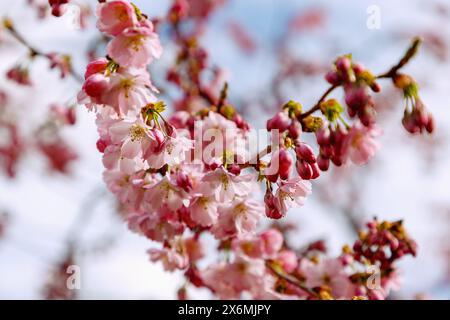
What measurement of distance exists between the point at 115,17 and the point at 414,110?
1.04m

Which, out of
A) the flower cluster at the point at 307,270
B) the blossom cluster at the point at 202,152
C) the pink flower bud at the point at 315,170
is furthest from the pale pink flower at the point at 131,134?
the flower cluster at the point at 307,270

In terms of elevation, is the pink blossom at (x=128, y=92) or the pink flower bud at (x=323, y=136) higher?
the pink blossom at (x=128, y=92)

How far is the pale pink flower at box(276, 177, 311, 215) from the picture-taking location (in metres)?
1.73

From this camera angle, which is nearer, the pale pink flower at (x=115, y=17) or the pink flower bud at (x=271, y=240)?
the pale pink flower at (x=115, y=17)

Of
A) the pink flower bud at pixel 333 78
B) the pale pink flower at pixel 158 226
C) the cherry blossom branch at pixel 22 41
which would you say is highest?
the cherry blossom branch at pixel 22 41

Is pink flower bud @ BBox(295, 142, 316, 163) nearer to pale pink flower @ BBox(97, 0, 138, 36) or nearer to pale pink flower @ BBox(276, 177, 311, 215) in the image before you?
pale pink flower @ BBox(276, 177, 311, 215)

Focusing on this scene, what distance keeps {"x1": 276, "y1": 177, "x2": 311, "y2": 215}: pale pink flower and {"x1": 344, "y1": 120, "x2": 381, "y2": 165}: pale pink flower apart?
0.19 m

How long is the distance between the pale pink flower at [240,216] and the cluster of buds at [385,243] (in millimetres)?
615

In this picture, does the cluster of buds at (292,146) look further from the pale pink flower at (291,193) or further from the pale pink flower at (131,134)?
the pale pink flower at (131,134)

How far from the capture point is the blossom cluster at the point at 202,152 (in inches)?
63.9

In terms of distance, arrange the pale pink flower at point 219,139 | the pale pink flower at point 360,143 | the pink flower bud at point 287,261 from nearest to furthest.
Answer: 1. the pale pink flower at point 360,143
2. the pale pink flower at point 219,139
3. the pink flower bud at point 287,261

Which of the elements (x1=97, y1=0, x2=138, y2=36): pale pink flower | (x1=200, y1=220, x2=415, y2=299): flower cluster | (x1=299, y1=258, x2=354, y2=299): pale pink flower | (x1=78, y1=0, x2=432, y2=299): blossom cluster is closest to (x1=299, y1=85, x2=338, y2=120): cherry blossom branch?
(x1=78, y1=0, x2=432, y2=299): blossom cluster
